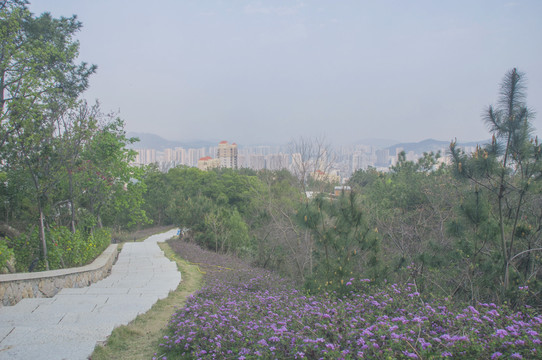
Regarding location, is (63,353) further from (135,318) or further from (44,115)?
(44,115)

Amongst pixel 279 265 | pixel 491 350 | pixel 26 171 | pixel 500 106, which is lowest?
pixel 279 265

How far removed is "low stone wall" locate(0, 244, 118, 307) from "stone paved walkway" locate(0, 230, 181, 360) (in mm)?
232

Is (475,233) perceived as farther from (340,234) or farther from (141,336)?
(141,336)

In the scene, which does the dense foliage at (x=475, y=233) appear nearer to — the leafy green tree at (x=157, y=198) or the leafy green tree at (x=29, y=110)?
the leafy green tree at (x=29, y=110)

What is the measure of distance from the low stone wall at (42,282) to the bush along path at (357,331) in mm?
2905

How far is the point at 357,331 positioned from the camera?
2.76m

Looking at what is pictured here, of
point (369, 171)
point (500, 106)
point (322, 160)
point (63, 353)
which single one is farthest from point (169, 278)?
point (369, 171)

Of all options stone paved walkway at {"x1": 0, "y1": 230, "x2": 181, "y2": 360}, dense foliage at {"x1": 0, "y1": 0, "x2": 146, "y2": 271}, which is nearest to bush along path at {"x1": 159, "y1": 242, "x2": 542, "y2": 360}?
stone paved walkway at {"x1": 0, "y1": 230, "x2": 181, "y2": 360}

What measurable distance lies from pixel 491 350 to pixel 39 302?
5655mm

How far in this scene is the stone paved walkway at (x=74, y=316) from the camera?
3.29m

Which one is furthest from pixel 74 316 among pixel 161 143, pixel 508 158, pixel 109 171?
pixel 161 143

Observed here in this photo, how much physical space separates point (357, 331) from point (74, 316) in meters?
3.54

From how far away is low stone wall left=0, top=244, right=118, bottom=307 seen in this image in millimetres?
5340

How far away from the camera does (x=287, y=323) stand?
3.50 meters
